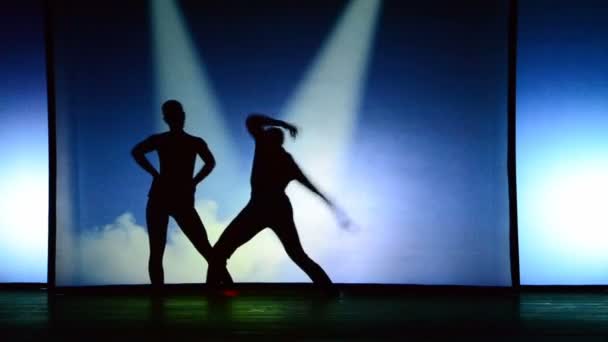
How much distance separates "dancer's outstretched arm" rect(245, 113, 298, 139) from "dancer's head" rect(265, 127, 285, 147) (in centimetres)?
6

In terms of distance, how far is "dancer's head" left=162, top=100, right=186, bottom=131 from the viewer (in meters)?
5.65

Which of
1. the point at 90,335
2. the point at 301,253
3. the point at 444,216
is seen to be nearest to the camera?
the point at 90,335

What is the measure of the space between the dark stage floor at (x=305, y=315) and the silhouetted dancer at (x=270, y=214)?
26 centimetres

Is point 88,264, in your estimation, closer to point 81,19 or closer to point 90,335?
point 81,19

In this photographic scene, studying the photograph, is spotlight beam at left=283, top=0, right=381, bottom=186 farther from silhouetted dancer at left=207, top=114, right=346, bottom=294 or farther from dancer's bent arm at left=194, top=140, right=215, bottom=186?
dancer's bent arm at left=194, top=140, right=215, bottom=186

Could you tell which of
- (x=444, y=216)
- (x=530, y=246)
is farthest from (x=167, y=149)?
(x=530, y=246)

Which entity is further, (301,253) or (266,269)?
(266,269)

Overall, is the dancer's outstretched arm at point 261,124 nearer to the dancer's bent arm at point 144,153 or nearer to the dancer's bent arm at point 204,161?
the dancer's bent arm at point 204,161

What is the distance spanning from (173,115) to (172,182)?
538 millimetres

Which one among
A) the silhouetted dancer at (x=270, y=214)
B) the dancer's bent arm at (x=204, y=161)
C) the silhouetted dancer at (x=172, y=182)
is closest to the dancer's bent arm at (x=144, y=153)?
the silhouetted dancer at (x=172, y=182)

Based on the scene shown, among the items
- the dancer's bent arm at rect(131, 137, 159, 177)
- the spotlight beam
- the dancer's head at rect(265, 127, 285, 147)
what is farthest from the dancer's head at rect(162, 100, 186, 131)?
the spotlight beam

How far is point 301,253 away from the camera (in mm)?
5473

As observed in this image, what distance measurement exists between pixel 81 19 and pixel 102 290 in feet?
7.47

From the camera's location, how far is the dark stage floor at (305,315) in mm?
3348
